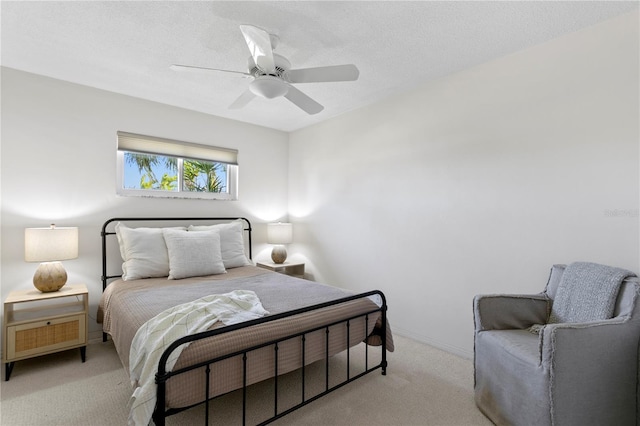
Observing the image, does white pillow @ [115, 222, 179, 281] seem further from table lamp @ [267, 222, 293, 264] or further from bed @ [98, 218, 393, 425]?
table lamp @ [267, 222, 293, 264]

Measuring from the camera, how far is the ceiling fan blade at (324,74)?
6.69ft

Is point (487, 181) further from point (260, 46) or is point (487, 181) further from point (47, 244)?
point (47, 244)

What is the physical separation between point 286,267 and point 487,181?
2567 mm

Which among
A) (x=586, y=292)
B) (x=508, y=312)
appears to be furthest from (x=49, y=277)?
(x=586, y=292)

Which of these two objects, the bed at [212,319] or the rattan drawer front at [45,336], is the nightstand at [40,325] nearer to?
the rattan drawer front at [45,336]

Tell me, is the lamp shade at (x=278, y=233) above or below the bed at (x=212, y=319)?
above

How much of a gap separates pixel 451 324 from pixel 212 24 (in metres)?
3.12

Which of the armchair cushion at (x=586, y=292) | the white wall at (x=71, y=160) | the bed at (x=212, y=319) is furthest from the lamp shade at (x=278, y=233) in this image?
the armchair cushion at (x=586, y=292)

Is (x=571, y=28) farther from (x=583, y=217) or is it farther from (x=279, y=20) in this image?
(x=279, y=20)

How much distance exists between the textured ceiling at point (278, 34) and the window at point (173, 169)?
71 centimetres

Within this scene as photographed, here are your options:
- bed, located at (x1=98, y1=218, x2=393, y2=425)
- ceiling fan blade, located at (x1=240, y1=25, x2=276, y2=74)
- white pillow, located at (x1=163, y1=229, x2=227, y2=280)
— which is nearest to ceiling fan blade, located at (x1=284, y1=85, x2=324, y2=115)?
ceiling fan blade, located at (x1=240, y1=25, x2=276, y2=74)

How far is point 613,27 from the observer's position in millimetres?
2121

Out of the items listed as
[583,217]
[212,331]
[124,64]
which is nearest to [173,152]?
[124,64]

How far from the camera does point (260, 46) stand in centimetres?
187
